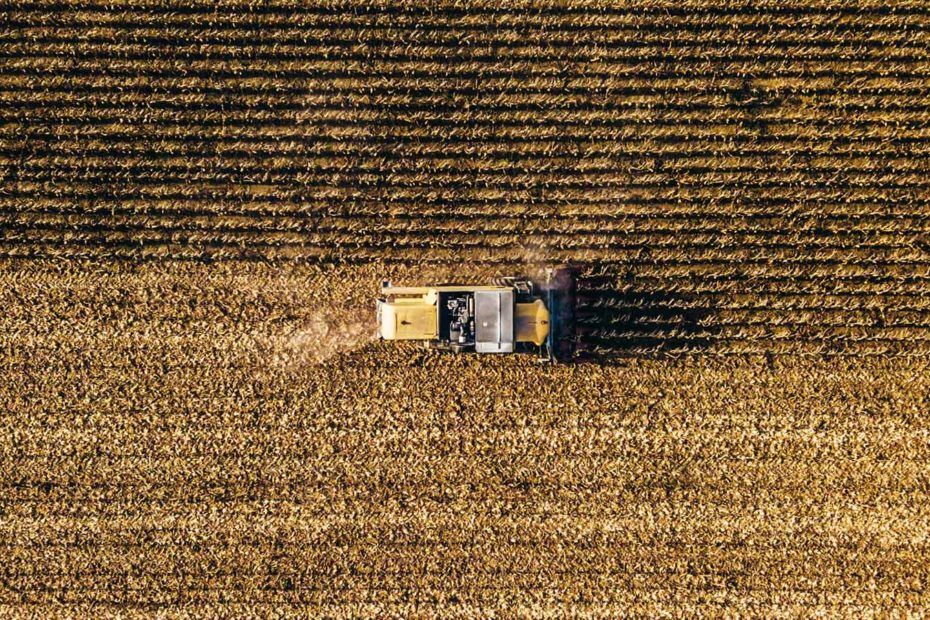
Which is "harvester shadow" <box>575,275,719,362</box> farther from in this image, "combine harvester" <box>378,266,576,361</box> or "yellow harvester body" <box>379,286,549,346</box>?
"yellow harvester body" <box>379,286,549,346</box>

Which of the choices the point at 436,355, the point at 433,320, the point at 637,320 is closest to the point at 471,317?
the point at 433,320

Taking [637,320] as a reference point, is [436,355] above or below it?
below

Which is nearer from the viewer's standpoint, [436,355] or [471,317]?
[471,317]

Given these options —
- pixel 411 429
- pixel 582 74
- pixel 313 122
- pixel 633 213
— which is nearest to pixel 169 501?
pixel 411 429

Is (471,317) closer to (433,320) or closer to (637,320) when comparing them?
(433,320)

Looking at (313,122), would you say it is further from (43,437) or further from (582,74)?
(43,437)

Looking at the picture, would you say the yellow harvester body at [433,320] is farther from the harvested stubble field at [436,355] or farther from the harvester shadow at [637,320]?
the harvester shadow at [637,320]

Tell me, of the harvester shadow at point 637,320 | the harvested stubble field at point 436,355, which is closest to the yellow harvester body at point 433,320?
the harvested stubble field at point 436,355

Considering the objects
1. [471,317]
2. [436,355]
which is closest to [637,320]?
[471,317]
